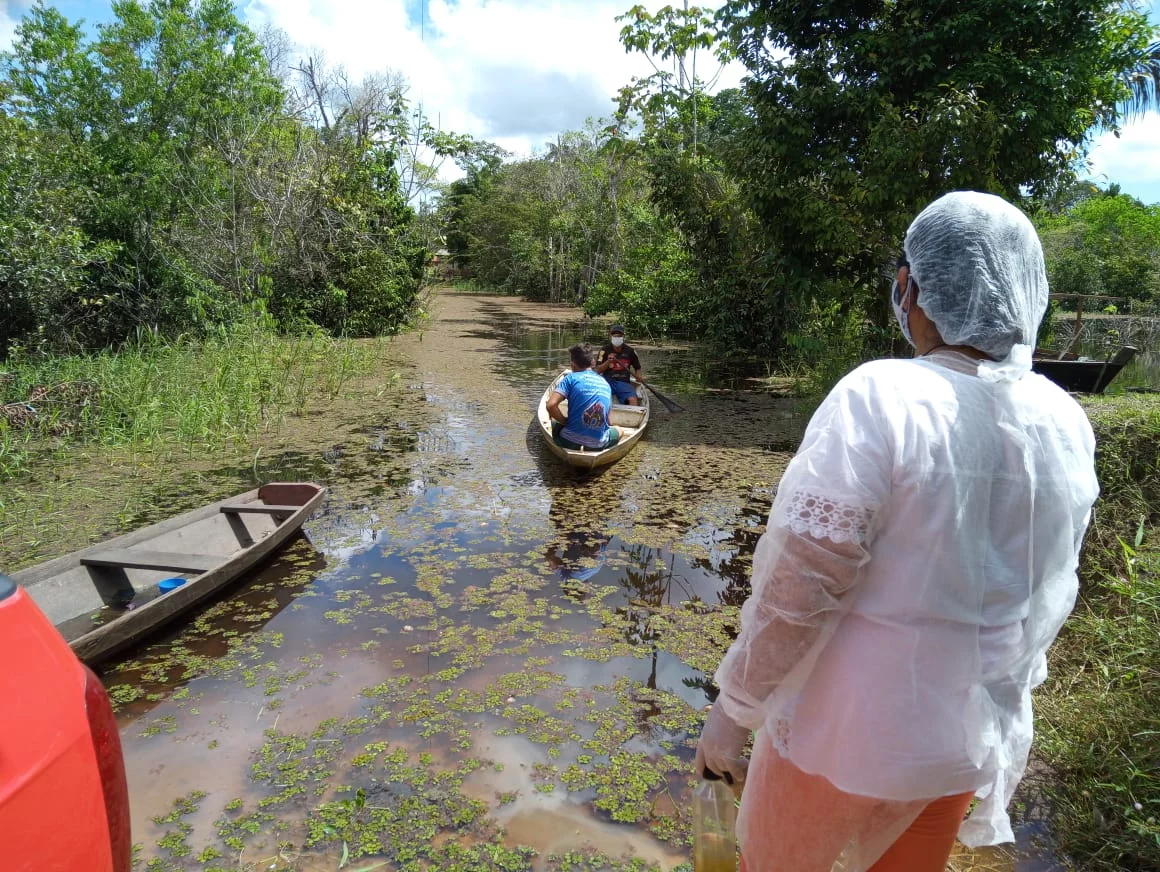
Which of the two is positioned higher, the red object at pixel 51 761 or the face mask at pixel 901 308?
the face mask at pixel 901 308

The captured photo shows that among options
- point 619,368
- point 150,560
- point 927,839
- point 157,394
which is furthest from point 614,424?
point 927,839

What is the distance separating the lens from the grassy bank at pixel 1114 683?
2.13 meters

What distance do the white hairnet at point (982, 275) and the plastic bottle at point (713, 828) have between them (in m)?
0.92

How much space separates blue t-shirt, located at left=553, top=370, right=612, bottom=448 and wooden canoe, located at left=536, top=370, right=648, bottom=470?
0.39ft

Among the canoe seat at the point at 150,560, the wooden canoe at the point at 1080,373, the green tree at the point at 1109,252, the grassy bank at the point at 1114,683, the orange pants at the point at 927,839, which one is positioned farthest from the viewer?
the green tree at the point at 1109,252

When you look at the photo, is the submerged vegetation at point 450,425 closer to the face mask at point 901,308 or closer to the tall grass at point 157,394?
the tall grass at point 157,394

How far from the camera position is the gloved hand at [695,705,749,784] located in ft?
3.87

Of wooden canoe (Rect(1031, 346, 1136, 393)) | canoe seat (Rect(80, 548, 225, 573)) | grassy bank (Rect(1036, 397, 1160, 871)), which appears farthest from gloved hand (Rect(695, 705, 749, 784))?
wooden canoe (Rect(1031, 346, 1136, 393))

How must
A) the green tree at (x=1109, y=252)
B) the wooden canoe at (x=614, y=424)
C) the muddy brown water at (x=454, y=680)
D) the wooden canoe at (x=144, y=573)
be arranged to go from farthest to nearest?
the green tree at (x=1109, y=252) → the wooden canoe at (x=614, y=424) → the wooden canoe at (x=144, y=573) → the muddy brown water at (x=454, y=680)

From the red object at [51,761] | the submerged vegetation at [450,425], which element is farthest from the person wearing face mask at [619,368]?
the red object at [51,761]

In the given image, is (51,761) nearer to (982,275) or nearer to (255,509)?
(982,275)

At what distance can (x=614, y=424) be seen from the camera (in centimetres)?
754

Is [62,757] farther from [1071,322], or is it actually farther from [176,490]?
[1071,322]

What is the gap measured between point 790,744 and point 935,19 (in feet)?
25.9
